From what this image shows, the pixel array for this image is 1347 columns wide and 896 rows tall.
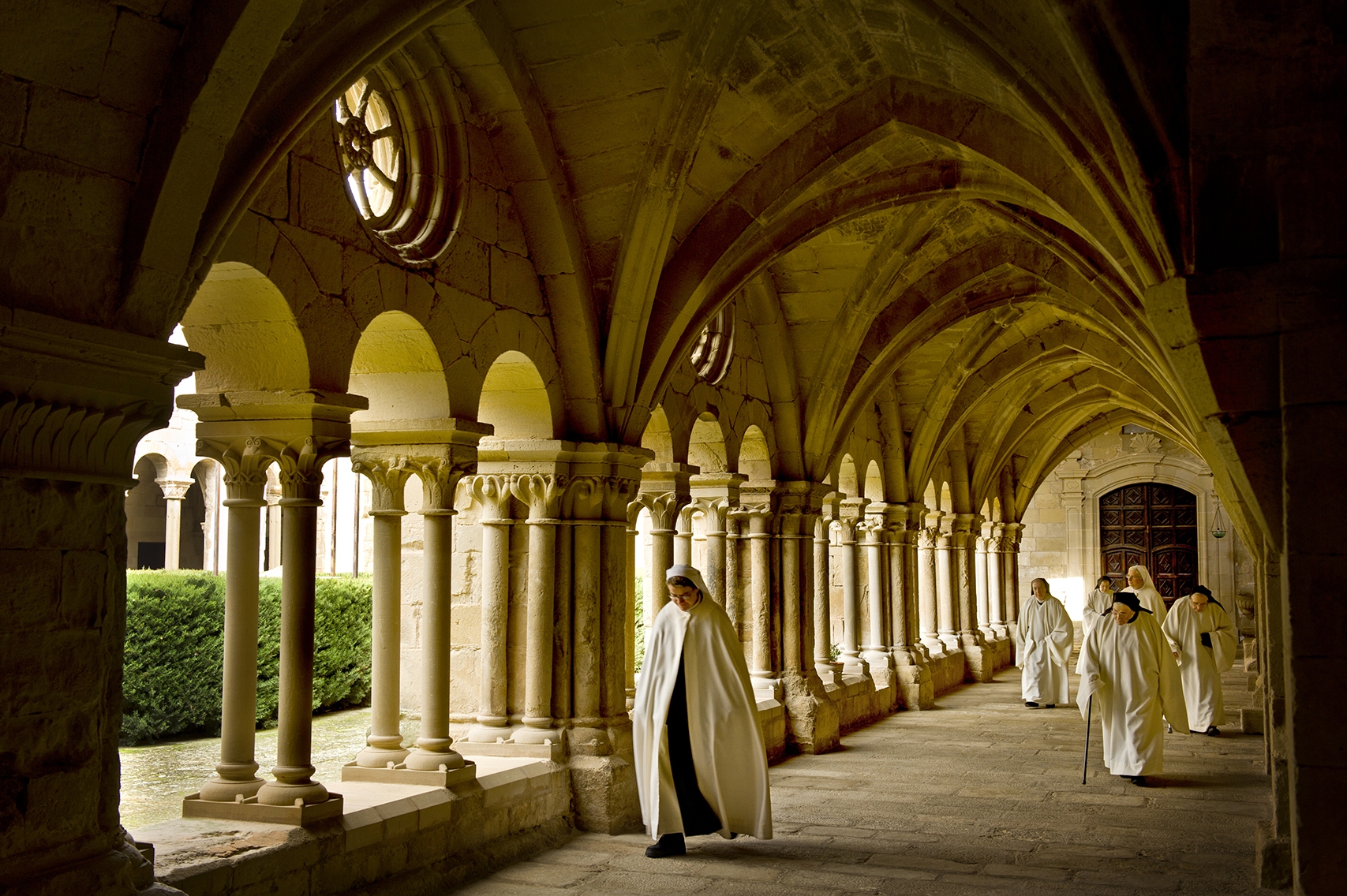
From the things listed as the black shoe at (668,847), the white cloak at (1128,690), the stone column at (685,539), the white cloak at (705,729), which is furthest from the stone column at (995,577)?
the black shoe at (668,847)

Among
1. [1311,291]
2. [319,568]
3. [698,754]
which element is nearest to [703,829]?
[698,754]

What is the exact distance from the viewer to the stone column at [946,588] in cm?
1407

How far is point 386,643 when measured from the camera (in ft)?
16.0

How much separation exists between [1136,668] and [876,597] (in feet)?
14.8

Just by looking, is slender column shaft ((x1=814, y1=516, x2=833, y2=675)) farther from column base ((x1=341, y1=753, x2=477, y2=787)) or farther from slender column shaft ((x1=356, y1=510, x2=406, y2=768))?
slender column shaft ((x1=356, y1=510, x2=406, y2=768))

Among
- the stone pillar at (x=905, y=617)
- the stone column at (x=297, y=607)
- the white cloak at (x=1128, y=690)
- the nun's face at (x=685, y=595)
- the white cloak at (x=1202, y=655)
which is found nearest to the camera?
the stone column at (x=297, y=607)

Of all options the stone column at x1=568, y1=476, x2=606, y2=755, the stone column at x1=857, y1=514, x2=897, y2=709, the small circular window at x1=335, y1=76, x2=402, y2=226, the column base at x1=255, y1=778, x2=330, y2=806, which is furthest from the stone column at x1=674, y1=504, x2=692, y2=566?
the column base at x1=255, y1=778, x2=330, y2=806

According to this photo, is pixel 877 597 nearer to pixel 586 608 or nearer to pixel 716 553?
pixel 716 553

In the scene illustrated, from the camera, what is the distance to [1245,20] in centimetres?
283

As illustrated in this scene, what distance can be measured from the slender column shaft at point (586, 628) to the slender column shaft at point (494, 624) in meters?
0.34

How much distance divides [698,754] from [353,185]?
278 centimetres

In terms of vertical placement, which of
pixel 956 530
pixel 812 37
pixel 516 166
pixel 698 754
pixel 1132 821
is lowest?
pixel 1132 821

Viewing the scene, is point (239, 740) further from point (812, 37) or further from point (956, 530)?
point (956, 530)

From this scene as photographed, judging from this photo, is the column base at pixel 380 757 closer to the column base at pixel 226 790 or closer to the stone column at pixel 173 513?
the column base at pixel 226 790
